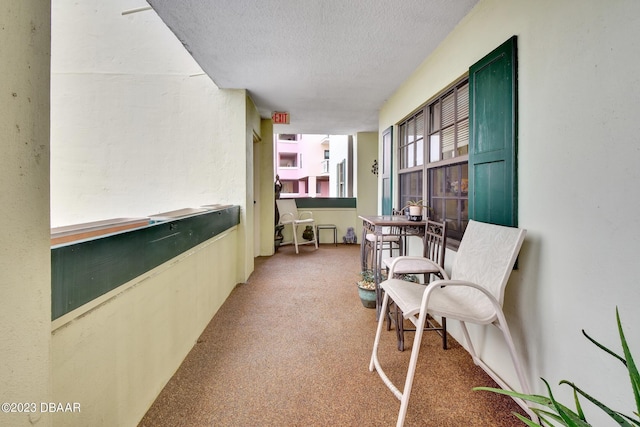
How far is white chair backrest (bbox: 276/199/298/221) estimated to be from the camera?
5741 millimetres

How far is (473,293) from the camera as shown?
1.55 m

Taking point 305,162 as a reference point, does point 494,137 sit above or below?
below

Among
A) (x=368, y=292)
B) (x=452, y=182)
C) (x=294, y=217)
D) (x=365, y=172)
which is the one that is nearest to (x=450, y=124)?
(x=452, y=182)

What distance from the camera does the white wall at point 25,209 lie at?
0.61 m

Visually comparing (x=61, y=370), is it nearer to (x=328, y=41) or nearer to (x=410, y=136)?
(x=328, y=41)

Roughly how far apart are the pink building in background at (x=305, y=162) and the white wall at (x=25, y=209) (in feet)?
41.9

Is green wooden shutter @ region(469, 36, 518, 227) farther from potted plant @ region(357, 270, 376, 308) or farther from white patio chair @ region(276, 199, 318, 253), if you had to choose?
white patio chair @ region(276, 199, 318, 253)

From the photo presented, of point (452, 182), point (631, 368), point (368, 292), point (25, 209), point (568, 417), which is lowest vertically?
point (368, 292)

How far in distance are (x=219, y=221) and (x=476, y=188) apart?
219cm

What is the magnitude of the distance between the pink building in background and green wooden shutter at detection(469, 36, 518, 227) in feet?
37.8

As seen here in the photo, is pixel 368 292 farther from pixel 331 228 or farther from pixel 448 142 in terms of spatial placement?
pixel 331 228

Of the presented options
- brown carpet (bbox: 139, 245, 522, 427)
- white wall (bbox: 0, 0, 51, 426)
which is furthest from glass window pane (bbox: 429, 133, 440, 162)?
white wall (bbox: 0, 0, 51, 426)

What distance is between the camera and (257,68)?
9.41 feet

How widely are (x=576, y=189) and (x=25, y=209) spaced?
1.87 metres
